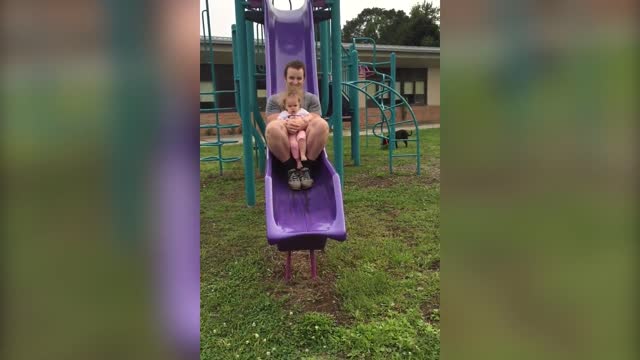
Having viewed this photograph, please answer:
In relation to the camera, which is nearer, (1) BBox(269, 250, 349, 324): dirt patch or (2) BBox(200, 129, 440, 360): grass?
(2) BBox(200, 129, 440, 360): grass

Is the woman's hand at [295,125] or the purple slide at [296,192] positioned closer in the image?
the purple slide at [296,192]

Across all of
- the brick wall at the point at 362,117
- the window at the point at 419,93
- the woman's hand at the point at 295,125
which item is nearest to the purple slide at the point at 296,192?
the woman's hand at the point at 295,125

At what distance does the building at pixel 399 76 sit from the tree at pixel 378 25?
2476 cm

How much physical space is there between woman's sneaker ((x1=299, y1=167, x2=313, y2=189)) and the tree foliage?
100 ft

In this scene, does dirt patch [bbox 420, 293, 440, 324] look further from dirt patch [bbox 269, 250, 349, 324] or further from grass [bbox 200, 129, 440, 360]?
dirt patch [bbox 269, 250, 349, 324]

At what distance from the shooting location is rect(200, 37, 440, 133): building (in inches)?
676

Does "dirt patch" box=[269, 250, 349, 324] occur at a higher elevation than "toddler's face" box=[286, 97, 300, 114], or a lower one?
lower

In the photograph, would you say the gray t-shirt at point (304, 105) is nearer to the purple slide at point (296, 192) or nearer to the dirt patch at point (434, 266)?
the purple slide at point (296, 192)

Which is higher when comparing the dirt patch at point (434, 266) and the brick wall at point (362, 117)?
the brick wall at point (362, 117)

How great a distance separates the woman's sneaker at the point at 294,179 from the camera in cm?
421

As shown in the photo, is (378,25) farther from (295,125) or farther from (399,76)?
(295,125)

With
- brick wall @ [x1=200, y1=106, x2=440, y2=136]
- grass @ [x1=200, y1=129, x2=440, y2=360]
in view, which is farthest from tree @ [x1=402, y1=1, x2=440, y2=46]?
grass @ [x1=200, y1=129, x2=440, y2=360]
